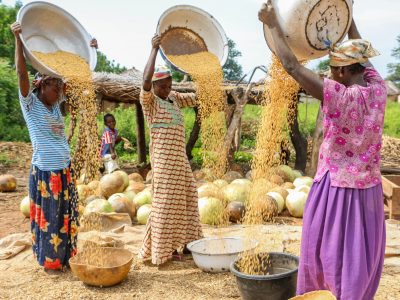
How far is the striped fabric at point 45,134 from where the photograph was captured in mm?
3734

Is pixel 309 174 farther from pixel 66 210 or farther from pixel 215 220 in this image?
pixel 66 210

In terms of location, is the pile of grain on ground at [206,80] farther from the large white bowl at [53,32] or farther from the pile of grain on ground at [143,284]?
the pile of grain on ground at [143,284]

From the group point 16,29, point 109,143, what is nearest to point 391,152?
point 109,143

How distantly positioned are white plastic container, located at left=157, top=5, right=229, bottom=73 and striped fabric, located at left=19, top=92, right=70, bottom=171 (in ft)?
3.56

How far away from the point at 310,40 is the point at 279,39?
1.10ft

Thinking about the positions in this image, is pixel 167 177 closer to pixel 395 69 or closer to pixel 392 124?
pixel 392 124

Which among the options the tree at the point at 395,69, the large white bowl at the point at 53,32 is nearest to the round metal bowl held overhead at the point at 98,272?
the large white bowl at the point at 53,32

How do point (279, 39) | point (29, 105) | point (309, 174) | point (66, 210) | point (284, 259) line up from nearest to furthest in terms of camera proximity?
1. point (279, 39)
2. point (284, 259)
3. point (29, 105)
4. point (66, 210)
5. point (309, 174)

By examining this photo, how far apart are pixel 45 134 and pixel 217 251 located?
1815 mm

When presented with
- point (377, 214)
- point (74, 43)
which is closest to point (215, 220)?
point (74, 43)

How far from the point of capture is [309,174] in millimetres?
8430

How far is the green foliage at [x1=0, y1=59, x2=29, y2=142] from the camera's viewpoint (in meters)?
15.9

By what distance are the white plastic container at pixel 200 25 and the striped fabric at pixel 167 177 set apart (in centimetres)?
43

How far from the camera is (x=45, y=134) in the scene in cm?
380
